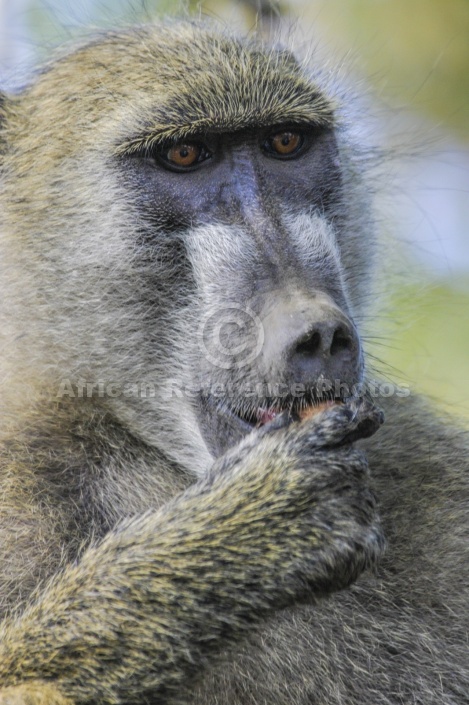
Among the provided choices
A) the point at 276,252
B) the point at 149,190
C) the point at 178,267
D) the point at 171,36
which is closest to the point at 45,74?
Answer: the point at 171,36

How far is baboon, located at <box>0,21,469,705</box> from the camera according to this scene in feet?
10.4

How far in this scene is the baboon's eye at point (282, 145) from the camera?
438 centimetres

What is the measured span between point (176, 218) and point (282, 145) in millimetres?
742

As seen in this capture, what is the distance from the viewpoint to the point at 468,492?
470 cm

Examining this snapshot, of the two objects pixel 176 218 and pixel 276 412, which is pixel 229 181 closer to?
pixel 176 218

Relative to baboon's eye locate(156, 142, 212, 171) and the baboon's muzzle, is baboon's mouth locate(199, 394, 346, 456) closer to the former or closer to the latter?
the baboon's muzzle

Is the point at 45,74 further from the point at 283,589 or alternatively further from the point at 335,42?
the point at 283,589

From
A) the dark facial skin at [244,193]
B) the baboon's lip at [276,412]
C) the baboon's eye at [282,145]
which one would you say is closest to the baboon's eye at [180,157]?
the dark facial skin at [244,193]

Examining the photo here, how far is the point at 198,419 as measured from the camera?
387 centimetres

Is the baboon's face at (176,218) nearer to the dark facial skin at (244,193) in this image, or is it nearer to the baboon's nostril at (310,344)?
the dark facial skin at (244,193)

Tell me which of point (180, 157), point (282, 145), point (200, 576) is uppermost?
point (180, 157)

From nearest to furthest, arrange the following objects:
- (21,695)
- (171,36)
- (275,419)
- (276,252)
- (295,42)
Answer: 1. (21,695)
2. (275,419)
3. (276,252)
4. (171,36)
5. (295,42)

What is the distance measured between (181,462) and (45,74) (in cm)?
219

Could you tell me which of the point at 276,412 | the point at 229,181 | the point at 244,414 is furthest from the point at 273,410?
the point at 229,181
